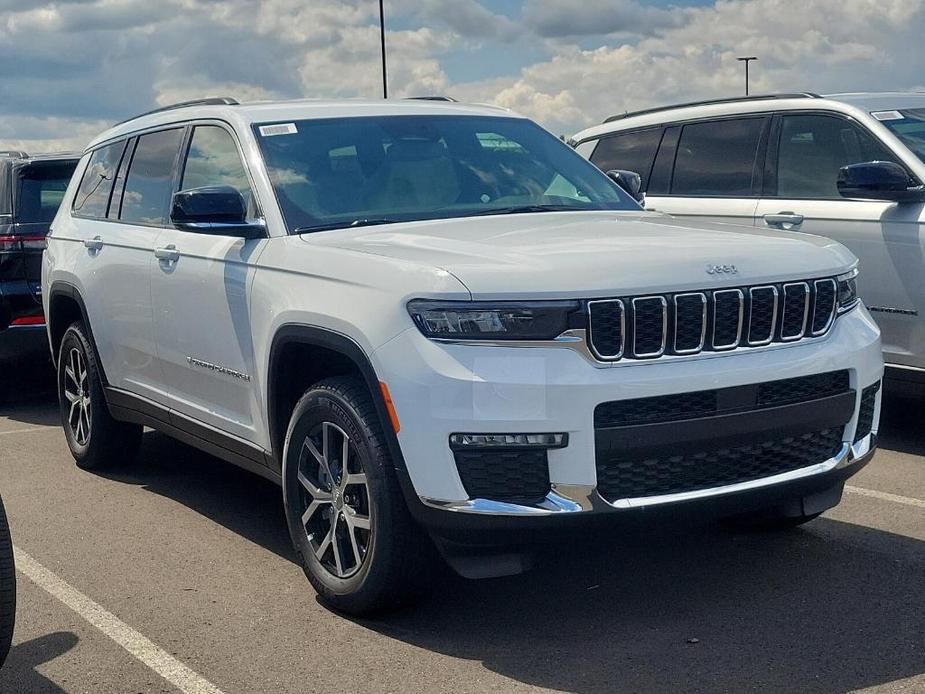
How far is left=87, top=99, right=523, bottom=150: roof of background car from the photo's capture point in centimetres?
575

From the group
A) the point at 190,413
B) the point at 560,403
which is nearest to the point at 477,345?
the point at 560,403

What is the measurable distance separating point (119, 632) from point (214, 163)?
7.15 feet

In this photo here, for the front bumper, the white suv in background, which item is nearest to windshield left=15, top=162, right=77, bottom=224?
the white suv in background

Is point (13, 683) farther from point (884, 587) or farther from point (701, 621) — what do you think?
point (884, 587)

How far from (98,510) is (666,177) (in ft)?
14.7

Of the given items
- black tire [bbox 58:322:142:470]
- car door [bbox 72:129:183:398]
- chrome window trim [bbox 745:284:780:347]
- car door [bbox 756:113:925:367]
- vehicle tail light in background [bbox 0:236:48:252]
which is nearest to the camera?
chrome window trim [bbox 745:284:780:347]

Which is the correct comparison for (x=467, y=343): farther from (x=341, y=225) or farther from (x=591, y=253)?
(x=341, y=225)

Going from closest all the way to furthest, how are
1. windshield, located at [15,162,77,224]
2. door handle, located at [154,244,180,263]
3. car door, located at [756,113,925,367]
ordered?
1. door handle, located at [154,244,180,263]
2. car door, located at [756,113,925,367]
3. windshield, located at [15,162,77,224]

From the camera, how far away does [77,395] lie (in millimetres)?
7422

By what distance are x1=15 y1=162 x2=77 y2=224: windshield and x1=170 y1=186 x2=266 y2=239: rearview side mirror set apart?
5.00 m

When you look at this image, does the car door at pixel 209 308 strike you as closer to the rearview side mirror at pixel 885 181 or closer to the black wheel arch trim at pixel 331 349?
the black wheel arch trim at pixel 331 349

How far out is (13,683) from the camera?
422 cm

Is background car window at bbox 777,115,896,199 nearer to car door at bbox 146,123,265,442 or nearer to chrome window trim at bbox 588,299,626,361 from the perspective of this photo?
car door at bbox 146,123,265,442

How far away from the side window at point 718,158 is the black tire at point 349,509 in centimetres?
444
